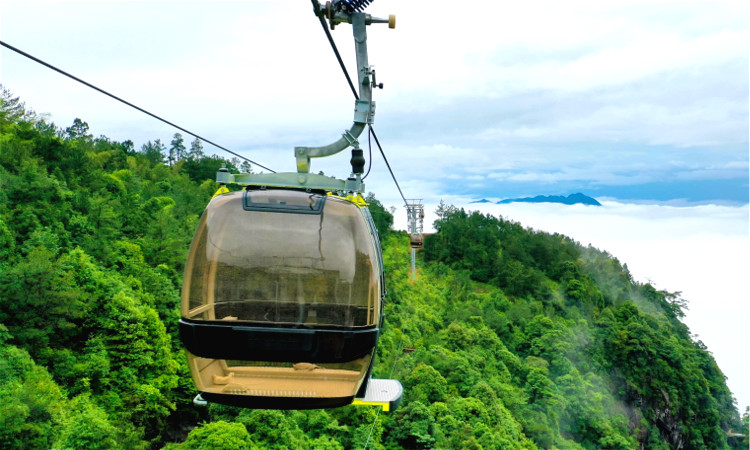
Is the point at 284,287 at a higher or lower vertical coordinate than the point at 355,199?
lower

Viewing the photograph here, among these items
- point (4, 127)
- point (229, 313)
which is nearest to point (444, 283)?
point (4, 127)

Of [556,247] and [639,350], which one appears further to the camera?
[556,247]

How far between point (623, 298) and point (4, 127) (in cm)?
7443

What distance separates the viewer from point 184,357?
24000mm

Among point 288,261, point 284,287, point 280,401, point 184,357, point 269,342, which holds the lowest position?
point 184,357

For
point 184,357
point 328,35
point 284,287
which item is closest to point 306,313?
point 284,287

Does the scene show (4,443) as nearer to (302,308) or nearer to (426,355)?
(302,308)

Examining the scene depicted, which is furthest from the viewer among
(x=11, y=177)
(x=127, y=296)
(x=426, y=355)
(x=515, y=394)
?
(x=515, y=394)

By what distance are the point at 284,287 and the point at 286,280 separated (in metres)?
0.07

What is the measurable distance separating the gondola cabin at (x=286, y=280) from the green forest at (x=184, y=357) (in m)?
12.0

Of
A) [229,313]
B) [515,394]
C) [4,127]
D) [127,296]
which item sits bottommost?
[515,394]

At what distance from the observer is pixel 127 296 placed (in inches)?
860

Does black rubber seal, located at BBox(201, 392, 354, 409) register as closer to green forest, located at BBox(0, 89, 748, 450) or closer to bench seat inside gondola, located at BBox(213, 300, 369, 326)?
bench seat inside gondola, located at BBox(213, 300, 369, 326)

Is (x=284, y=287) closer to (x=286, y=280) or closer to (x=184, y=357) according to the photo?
(x=286, y=280)
